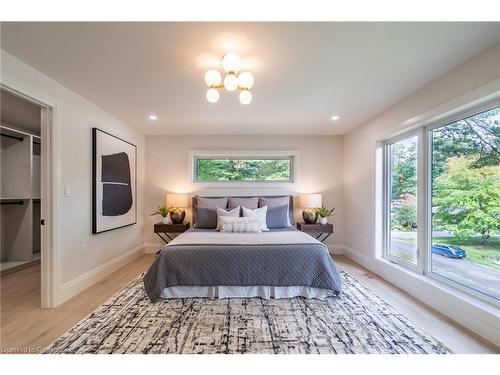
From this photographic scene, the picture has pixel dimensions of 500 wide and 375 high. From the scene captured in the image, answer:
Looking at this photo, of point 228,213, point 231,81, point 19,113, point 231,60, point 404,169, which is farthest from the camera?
point 228,213

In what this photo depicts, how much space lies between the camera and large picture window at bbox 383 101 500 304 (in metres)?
1.96

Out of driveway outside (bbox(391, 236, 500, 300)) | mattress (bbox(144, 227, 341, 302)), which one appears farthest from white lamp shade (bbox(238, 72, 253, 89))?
driveway outside (bbox(391, 236, 500, 300))

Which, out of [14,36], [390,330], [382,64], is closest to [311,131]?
[382,64]

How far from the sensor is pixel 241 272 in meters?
2.46

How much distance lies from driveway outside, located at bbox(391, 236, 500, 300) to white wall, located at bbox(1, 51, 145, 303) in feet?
13.1

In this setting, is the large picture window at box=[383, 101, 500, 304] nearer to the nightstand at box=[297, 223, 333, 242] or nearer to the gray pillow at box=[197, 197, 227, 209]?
the nightstand at box=[297, 223, 333, 242]

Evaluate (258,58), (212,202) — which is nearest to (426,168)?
(258,58)

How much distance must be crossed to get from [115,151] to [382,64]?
11.5 feet

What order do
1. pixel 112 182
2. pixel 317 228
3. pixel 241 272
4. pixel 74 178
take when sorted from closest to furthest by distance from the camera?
pixel 241 272 < pixel 74 178 < pixel 112 182 < pixel 317 228

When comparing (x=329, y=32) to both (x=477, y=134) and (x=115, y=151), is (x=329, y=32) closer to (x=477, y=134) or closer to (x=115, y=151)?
(x=477, y=134)

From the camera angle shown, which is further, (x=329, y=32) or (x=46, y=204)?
(x=46, y=204)

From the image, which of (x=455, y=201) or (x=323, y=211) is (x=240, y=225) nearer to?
(x=323, y=211)

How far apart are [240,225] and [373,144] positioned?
2298 millimetres

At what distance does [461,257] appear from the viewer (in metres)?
2.25
